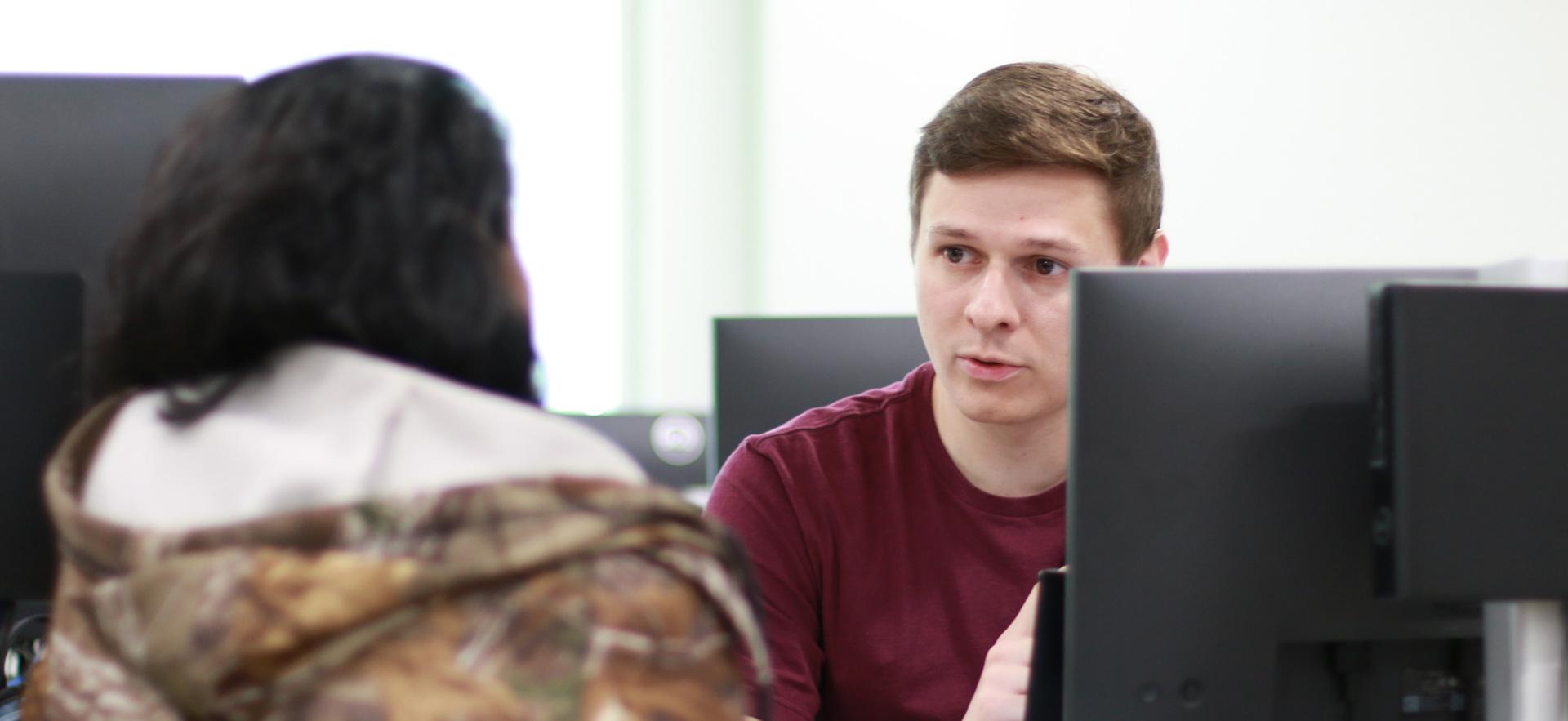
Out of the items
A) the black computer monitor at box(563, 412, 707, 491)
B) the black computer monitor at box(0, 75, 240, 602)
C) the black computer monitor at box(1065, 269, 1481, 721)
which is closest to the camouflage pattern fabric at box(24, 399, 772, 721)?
the black computer monitor at box(1065, 269, 1481, 721)

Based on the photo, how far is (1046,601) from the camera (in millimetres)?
1089

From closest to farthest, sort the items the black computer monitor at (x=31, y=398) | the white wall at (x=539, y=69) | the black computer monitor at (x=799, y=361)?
the black computer monitor at (x=31, y=398), the black computer monitor at (x=799, y=361), the white wall at (x=539, y=69)

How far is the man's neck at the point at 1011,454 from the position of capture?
151cm

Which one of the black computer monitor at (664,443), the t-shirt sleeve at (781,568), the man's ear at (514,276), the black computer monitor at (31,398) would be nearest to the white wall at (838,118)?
the black computer monitor at (664,443)

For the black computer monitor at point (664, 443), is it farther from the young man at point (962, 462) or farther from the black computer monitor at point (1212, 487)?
the black computer monitor at point (1212, 487)

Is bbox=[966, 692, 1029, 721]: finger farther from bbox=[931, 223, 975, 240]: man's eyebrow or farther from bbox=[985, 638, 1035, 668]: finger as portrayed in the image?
bbox=[931, 223, 975, 240]: man's eyebrow

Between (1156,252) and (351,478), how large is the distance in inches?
42.9

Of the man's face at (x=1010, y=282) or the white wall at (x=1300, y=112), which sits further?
the white wall at (x=1300, y=112)

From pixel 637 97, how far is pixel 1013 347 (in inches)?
118

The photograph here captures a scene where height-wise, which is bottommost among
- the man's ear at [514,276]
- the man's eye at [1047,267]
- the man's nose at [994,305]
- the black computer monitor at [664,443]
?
the black computer monitor at [664,443]

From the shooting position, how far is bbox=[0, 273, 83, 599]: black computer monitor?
1.18 meters

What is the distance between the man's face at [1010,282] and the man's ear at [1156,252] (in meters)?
0.11

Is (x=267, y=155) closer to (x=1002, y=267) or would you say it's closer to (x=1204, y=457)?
(x=1204, y=457)

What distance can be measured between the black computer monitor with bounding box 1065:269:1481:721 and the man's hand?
0.14 meters
